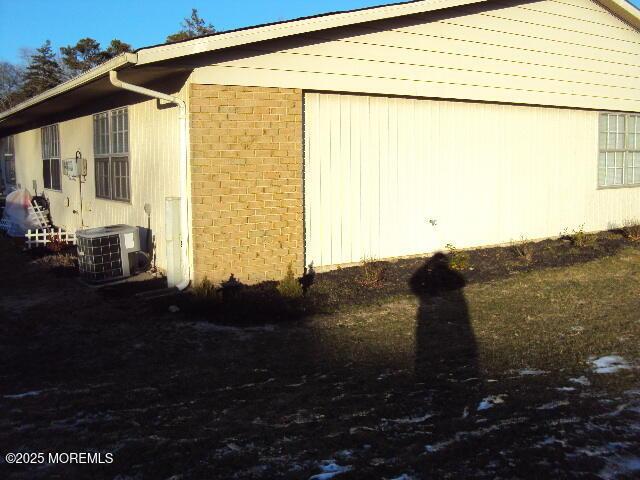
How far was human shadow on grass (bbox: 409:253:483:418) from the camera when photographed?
4.49m

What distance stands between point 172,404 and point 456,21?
800 centimetres

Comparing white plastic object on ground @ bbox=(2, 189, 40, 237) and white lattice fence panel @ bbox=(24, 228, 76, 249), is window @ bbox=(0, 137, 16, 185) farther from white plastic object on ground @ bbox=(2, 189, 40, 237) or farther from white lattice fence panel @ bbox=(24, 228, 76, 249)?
white lattice fence panel @ bbox=(24, 228, 76, 249)

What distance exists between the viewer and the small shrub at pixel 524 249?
10.1 metres

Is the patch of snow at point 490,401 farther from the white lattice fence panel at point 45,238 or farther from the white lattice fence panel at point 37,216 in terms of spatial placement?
the white lattice fence panel at point 37,216

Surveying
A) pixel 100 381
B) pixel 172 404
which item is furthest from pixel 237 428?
pixel 100 381

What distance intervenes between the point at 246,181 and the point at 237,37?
1.79 meters

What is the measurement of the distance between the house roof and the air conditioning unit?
2.14m

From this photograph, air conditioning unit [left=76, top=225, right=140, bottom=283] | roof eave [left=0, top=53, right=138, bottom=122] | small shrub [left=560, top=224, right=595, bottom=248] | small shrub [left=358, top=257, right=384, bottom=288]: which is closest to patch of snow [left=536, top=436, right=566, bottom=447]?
small shrub [left=358, top=257, right=384, bottom=288]

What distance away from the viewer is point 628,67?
13102 millimetres

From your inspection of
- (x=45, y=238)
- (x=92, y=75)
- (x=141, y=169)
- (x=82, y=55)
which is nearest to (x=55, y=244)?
(x=45, y=238)

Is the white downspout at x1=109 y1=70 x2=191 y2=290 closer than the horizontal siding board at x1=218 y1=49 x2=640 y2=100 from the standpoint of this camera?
Yes

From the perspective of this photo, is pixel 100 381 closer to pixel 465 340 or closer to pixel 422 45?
pixel 465 340

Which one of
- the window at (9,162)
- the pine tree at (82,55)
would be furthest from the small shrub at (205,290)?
the pine tree at (82,55)

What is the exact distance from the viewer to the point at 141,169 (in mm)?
9406
